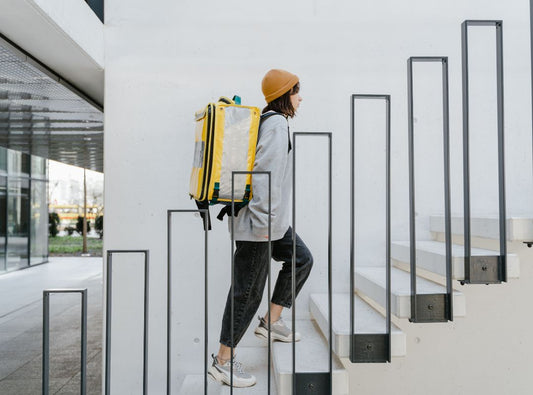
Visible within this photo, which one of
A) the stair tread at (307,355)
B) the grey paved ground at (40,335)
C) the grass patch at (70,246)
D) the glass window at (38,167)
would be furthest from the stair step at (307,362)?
the grass patch at (70,246)

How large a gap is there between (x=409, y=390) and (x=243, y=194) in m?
1.76

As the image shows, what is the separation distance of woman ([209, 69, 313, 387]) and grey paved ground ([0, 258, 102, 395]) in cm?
166

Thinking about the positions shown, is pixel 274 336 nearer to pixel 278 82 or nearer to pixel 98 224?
pixel 278 82

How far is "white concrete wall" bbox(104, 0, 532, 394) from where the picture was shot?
2.42 m

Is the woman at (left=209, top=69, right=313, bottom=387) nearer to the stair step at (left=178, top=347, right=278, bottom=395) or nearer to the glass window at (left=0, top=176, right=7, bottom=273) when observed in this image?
the stair step at (left=178, top=347, right=278, bottom=395)

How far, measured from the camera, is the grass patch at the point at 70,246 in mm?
11445

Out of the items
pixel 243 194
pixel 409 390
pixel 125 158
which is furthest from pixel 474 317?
pixel 125 158

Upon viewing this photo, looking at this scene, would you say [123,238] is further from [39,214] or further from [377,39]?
[39,214]

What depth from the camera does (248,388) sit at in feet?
5.79

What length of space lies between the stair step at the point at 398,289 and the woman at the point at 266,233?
355 millimetres

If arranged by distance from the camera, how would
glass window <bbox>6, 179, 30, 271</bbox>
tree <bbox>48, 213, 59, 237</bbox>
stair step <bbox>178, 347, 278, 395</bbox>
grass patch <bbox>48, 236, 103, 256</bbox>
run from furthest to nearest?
tree <bbox>48, 213, 59, 237</bbox>
grass patch <bbox>48, 236, 103, 256</bbox>
glass window <bbox>6, 179, 30, 271</bbox>
stair step <bbox>178, 347, 278, 395</bbox>

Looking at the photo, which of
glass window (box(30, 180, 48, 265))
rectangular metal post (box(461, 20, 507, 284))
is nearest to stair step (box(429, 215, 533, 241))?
rectangular metal post (box(461, 20, 507, 284))

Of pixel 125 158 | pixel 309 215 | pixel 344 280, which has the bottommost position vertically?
pixel 344 280

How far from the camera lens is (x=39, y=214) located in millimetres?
9398
